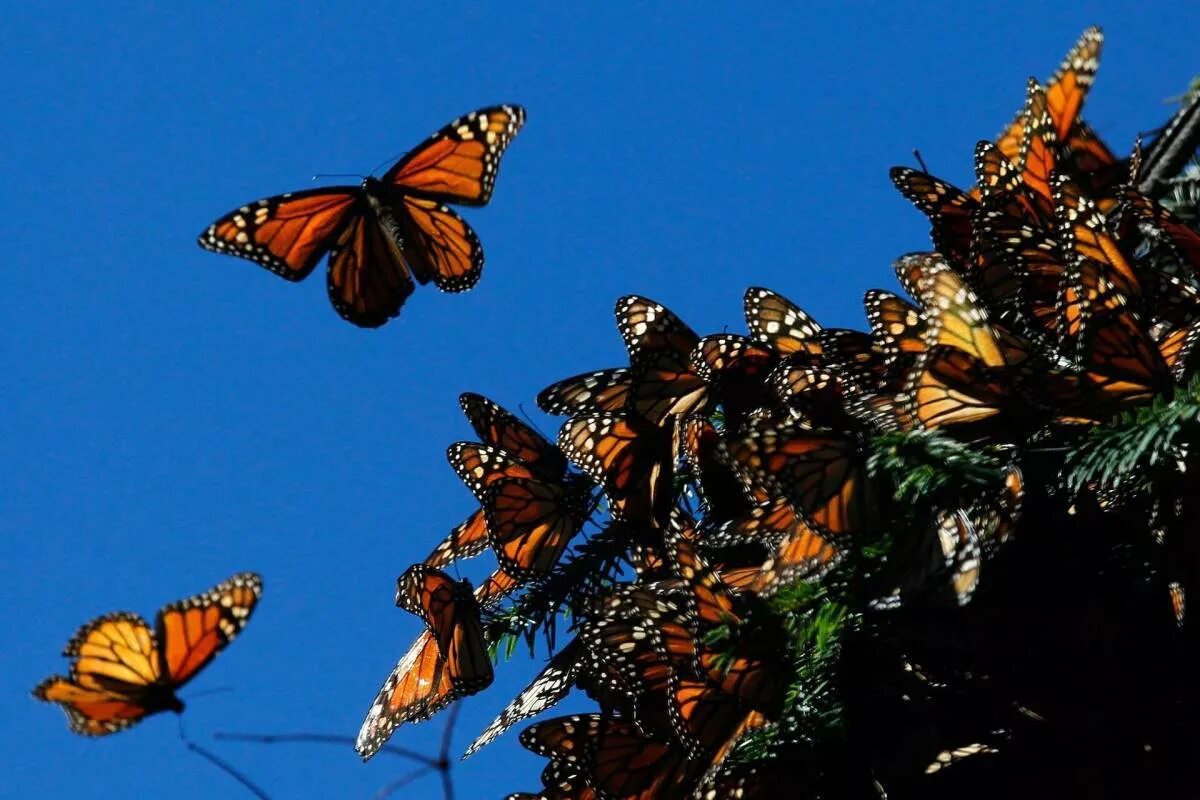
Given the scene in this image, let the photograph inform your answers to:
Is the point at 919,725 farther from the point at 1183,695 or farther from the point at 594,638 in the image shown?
the point at 594,638

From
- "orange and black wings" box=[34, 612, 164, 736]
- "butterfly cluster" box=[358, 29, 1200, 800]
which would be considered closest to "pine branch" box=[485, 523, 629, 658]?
"butterfly cluster" box=[358, 29, 1200, 800]

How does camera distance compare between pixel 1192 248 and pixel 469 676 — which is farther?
pixel 469 676

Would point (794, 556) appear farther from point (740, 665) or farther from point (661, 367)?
point (661, 367)

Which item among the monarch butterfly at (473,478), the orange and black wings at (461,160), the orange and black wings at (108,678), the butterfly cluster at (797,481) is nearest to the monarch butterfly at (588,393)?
the butterfly cluster at (797,481)

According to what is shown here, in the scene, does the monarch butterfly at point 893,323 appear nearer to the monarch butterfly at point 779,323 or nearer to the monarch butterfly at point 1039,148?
the monarch butterfly at point 779,323

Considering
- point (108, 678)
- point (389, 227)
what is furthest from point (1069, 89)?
point (108, 678)

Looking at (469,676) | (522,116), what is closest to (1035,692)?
(469,676)

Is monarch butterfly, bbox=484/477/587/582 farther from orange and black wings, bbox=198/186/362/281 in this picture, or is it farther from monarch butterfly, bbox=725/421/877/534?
orange and black wings, bbox=198/186/362/281
